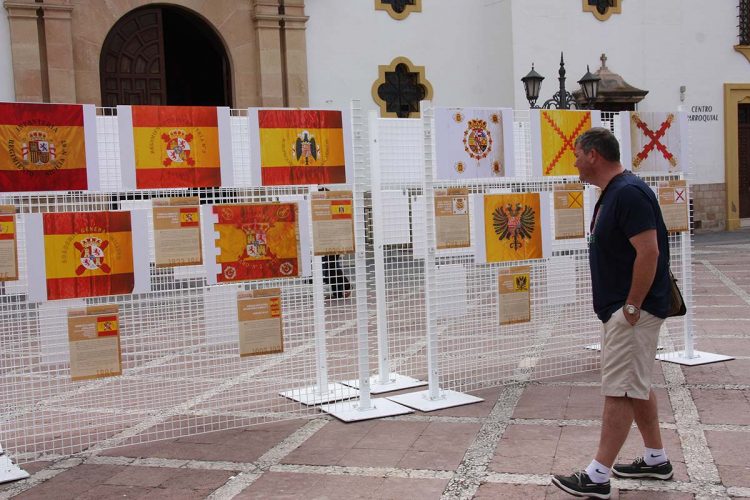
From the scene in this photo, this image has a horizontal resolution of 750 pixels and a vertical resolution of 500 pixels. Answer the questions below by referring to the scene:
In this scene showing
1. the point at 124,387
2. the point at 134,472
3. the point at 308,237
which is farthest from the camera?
the point at 124,387

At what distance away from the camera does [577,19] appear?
63.2ft

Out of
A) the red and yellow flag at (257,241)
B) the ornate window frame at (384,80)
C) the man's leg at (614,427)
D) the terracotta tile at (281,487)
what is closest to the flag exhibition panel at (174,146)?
the red and yellow flag at (257,241)

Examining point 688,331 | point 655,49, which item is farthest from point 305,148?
point 655,49

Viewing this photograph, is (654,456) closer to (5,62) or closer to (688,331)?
(688,331)

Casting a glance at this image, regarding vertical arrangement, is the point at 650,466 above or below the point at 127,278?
below

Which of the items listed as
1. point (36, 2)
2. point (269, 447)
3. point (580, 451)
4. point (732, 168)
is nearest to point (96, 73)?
point (36, 2)

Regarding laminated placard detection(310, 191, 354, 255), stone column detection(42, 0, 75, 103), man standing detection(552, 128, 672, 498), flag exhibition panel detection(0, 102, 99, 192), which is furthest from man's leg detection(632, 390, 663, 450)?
stone column detection(42, 0, 75, 103)

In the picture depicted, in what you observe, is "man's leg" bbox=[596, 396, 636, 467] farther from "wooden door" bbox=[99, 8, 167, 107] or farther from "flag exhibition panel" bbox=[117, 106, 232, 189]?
"wooden door" bbox=[99, 8, 167, 107]

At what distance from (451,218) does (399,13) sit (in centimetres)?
1265

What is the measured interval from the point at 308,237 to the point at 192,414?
1.43 meters

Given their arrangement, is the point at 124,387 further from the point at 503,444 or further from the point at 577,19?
the point at 577,19

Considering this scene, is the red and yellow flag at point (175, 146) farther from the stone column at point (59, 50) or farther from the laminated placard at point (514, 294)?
the stone column at point (59, 50)

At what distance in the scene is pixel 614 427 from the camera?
382cm

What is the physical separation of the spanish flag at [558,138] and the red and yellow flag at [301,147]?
1.57 meters
